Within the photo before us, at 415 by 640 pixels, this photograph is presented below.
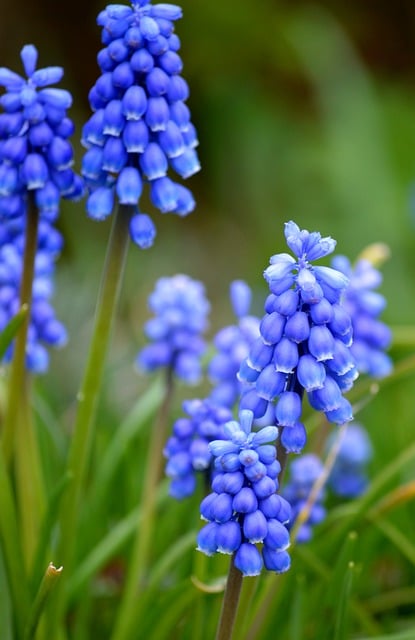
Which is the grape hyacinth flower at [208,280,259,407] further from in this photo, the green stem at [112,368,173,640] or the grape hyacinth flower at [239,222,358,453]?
the grape hyacinth flower at [239,222,358,453]

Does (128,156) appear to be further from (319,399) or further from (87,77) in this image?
(87,77)

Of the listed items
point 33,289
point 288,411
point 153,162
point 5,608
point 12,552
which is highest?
point 153,162

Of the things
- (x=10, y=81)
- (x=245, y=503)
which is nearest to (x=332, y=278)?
(x=245, y=503)

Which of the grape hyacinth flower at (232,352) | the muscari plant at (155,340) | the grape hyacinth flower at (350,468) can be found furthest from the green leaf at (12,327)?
the grape hyacinth flower at (350,468)

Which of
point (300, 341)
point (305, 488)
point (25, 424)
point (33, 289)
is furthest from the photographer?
point (305, 488)

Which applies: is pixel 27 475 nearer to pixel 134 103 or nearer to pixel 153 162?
pixel 153 162

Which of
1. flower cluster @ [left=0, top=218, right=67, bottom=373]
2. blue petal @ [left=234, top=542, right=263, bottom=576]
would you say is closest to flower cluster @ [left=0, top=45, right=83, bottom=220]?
flower cluster @ [left=0, top=218, right=67, bottom=373]
